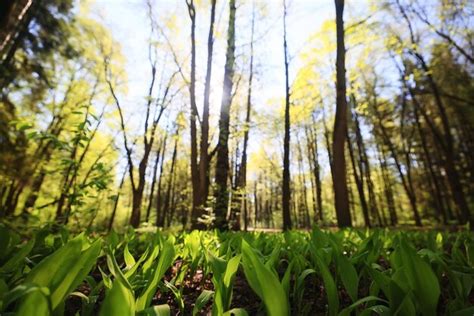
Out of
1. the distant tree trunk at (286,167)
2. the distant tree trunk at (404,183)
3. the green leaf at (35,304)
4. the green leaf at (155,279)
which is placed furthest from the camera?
the distant tree trunk at (404,183)

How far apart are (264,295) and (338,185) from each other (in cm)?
617

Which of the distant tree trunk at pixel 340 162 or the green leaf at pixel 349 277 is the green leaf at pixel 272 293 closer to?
the green leaf at pixel 349 277

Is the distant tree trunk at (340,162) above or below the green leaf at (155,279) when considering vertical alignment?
above

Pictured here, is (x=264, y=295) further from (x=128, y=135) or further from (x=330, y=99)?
(x=330, y=99)

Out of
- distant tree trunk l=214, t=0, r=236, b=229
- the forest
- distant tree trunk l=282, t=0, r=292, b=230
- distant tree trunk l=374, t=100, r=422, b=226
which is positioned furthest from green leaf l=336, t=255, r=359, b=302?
distant tree trunk l=374, t=100, r=422, b=226

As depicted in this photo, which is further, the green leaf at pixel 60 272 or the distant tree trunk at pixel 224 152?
the distant tree trunk at pixel 224 152

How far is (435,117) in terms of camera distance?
57.6 feet

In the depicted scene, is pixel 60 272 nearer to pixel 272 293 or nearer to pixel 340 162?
pixel 272 293

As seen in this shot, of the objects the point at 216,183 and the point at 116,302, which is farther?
the point at 216,183

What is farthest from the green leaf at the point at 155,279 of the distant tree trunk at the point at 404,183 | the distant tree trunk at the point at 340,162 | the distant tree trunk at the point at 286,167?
the distant tree trunk at the point at 404,183

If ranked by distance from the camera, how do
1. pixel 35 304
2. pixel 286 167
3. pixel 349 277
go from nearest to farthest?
pixel 35 304, pixel 349 277, pixel 286 167

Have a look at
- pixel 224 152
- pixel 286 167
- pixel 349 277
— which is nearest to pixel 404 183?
pixel 286 167

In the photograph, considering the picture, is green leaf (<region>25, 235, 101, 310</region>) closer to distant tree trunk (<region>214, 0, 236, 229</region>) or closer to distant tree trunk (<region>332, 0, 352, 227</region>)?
distant tree trunk (<region>214, 0, 236, 229</region>)

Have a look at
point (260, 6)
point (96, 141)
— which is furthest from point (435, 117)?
point (96, 141)
